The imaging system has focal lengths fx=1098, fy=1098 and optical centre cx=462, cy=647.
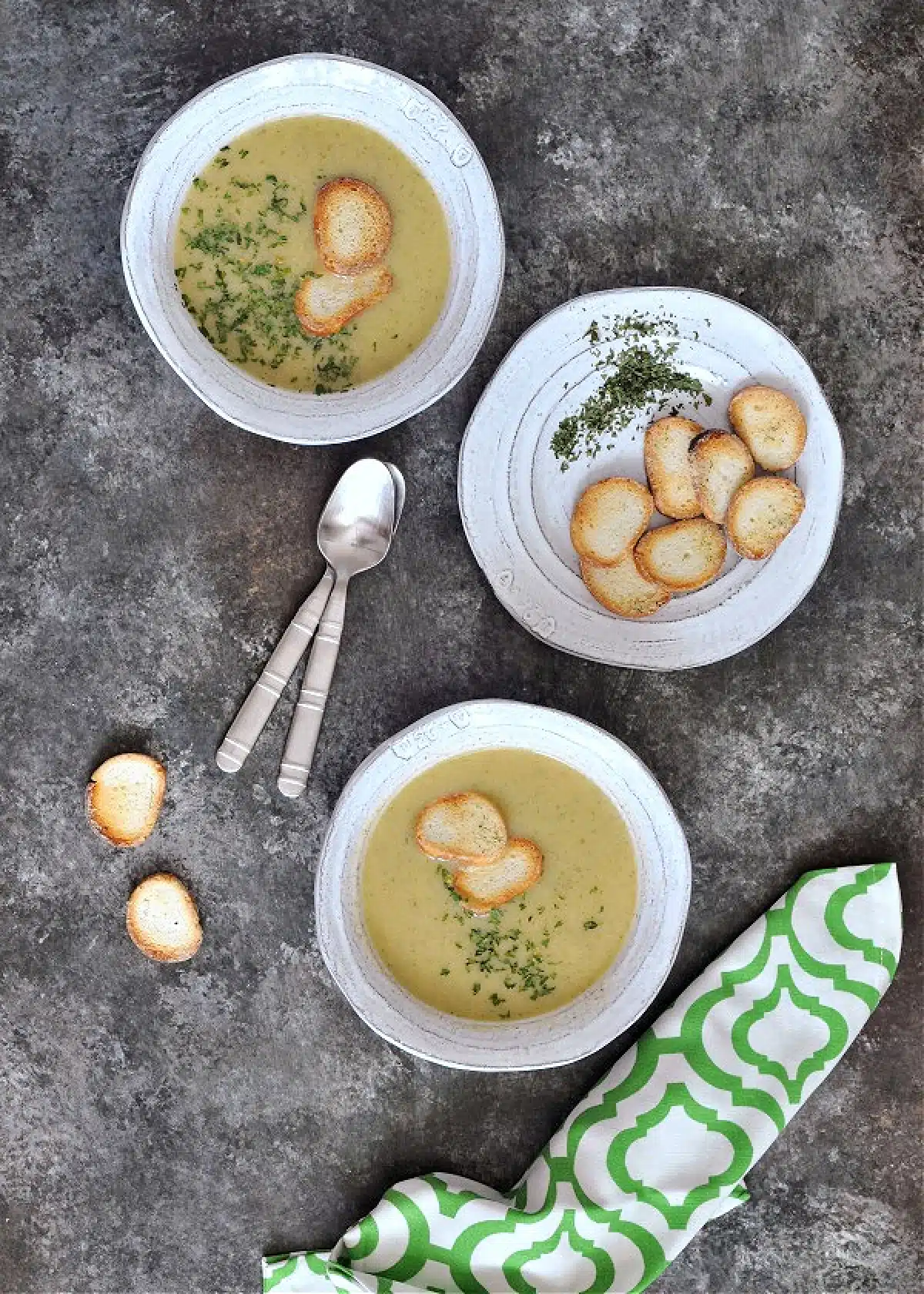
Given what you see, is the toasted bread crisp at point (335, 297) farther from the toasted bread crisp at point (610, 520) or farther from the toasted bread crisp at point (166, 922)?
the toasted bread crisp at point (166, 922)

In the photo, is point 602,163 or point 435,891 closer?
point 435,891

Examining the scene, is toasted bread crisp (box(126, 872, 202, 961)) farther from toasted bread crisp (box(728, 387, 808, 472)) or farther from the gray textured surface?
toasted bread crisp (box(728, 387, 808, 472))

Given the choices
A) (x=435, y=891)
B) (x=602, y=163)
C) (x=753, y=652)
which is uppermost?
(x=602, y=163)

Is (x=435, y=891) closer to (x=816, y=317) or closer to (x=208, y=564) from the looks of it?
(x=208, y=564)

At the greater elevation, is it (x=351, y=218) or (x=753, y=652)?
(x=351, y=218)

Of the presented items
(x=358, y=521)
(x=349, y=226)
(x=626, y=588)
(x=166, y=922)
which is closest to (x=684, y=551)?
(x=626, y=588)

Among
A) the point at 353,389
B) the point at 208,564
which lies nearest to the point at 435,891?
the point at 208,564
